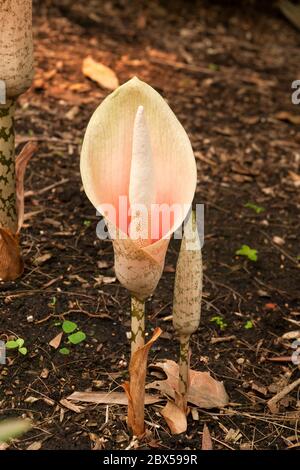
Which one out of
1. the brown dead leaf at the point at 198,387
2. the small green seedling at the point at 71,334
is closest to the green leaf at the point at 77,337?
the small green seedling at the point at 71,334

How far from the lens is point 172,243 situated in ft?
9.52

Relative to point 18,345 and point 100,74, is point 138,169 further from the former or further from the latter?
point 100,74

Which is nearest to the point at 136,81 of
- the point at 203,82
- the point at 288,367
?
the point at 288,367

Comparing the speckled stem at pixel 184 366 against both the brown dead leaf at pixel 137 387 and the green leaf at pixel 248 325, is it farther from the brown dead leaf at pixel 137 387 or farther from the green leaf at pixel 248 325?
the green leaf at pixel 248 325

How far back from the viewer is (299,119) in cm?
403

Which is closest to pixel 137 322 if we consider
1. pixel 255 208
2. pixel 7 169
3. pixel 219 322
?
pixel 219 322

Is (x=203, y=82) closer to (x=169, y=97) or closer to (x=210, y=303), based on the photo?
(x=169, y=97)

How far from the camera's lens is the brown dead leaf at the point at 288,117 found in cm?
400

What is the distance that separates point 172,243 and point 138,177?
3.99 ft

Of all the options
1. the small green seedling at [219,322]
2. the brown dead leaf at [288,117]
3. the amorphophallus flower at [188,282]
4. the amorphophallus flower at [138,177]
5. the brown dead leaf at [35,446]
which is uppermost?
the amorphophallus flower at [138,177]

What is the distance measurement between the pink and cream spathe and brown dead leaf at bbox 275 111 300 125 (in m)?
2.33

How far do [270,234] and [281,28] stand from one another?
8.55 feet

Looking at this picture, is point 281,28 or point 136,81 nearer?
point 136,81

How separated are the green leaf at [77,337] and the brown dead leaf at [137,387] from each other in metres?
0.39
